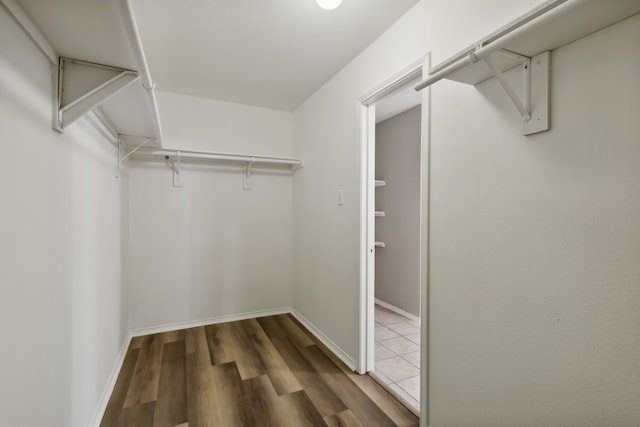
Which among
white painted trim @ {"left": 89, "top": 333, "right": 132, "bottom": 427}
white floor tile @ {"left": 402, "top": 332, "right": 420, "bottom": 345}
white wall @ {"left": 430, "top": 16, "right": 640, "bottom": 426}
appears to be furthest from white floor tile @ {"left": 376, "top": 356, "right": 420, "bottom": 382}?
white painted trim @ {"left": 89, "top": 333, "right": 132, "bottom": 427}

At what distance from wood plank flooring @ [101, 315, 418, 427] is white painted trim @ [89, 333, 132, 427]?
33 mm

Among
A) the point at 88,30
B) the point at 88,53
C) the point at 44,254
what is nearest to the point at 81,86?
the point at 88,53

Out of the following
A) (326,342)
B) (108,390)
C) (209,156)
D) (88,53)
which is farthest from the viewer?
(209,156)

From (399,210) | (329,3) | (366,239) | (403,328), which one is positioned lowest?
(403,328)

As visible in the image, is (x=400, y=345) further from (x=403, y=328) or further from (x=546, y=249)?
(x=546, y=249)

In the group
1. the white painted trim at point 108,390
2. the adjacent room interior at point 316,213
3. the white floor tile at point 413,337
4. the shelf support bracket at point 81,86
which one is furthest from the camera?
the white floor tile at point 413,337

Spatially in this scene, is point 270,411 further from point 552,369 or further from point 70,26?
point 70,26

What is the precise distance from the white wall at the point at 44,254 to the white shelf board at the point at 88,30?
80 mm

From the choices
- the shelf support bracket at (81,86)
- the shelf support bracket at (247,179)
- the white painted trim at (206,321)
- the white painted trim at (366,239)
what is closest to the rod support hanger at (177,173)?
the shelf support bracket at (247,179)

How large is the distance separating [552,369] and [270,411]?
4.84ft

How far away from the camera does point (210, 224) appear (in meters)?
3.06

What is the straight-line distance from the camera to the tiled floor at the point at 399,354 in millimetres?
2006

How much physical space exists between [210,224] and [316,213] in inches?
45.3

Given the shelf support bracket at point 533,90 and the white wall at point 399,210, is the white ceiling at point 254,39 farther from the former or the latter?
the white wall at point 399,210
